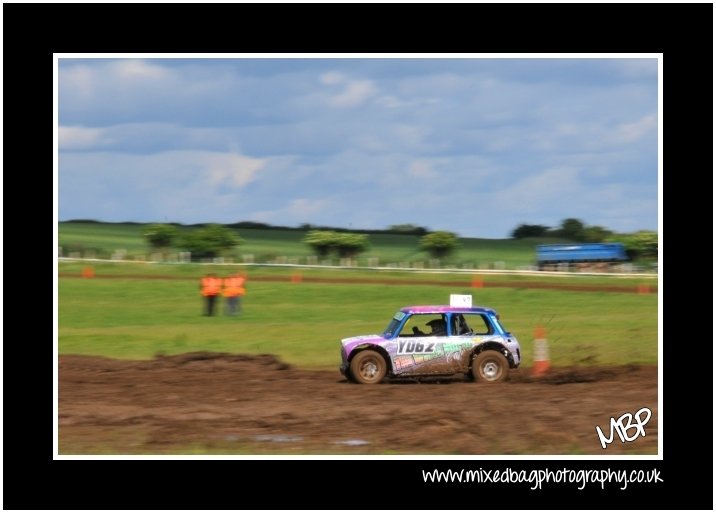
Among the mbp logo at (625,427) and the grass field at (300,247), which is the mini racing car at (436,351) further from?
the grass field at (300,247)

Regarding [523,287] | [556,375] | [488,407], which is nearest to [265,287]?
[523,287]

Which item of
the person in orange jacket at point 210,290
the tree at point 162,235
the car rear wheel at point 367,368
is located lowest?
the car rear wheel at point 367,368

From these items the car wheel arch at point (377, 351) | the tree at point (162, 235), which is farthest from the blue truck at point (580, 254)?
the car wheel arch at point (377, 351)

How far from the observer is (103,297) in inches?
1351

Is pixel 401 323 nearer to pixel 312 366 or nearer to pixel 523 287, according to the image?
pixel 312 366

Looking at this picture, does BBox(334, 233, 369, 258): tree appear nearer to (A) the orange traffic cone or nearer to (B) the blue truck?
(B) the blue truck

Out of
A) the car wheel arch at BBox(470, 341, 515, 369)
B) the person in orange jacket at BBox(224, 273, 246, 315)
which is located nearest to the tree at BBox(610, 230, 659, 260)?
the person in orange jacket at BBox(224, 273, 246, 315)

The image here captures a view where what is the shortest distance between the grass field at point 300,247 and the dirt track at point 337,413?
29193 millimetres

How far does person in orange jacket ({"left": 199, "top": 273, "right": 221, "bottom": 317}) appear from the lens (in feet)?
92.2

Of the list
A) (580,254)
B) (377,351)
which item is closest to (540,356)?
(377,351)

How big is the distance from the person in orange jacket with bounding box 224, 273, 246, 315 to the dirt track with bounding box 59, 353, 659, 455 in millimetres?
7748

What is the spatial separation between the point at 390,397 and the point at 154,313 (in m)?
16.4

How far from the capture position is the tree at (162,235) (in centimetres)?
4931

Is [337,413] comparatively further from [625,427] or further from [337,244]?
[337,244]
